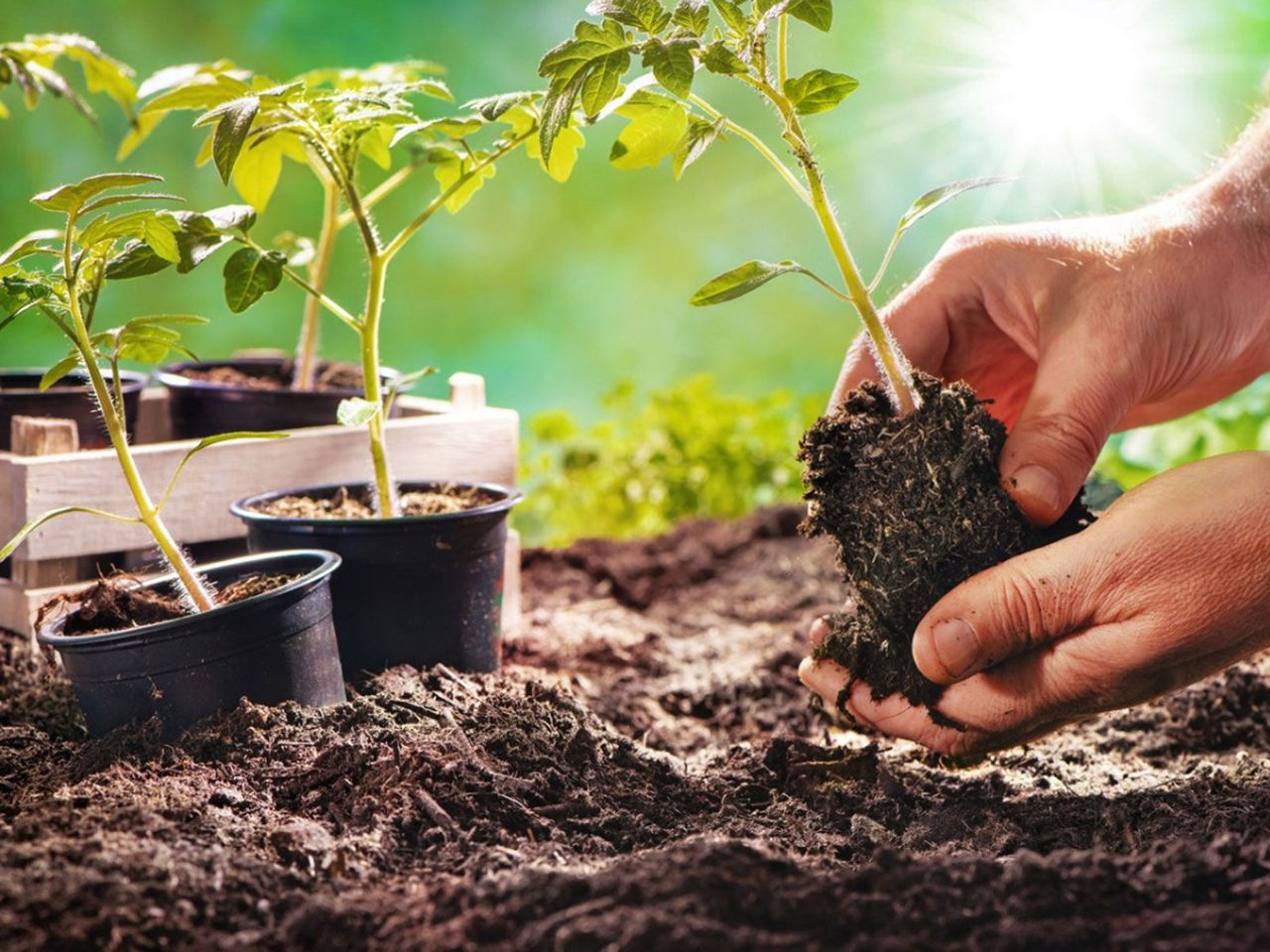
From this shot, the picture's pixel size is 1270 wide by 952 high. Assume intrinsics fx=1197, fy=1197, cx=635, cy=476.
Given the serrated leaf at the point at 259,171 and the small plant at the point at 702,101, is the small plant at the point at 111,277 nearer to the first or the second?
the serrated leaf at the point at 259,171

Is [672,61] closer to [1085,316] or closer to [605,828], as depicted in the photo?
[1085,316]

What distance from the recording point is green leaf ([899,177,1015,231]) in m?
1.47

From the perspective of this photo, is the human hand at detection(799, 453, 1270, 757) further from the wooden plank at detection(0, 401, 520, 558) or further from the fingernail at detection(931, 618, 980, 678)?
the wooden plank at detection(0, 401, 520, 558)

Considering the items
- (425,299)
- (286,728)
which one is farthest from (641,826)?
(425,299)

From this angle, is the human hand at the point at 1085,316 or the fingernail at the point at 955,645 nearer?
the fingernail at the point at 955,645

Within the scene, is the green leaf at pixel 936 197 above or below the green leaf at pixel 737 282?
above

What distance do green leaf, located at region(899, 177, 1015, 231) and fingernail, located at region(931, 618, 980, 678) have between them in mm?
487

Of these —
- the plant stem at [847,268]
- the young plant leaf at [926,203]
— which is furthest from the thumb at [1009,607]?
the young plant leaf at [926,203]

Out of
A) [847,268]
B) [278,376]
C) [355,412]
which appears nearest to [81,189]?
[355,412]

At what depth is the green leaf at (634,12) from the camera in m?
1.41

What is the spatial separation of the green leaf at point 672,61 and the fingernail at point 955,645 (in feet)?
2.34

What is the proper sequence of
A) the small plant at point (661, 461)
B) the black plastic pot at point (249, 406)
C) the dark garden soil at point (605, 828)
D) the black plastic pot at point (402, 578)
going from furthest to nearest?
the small plant at point (661, 461) → the black plastic pot at point (249, 406) → the black plastic pot at point (402, 578) → the dark garden soil at point (605, 828)

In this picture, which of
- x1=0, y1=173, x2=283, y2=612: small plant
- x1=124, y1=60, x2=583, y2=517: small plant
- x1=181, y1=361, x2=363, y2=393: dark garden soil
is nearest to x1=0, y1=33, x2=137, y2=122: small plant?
x1=124, y1=60, x2=583, y2=517: small plant

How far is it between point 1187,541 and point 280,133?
148 centimetres
